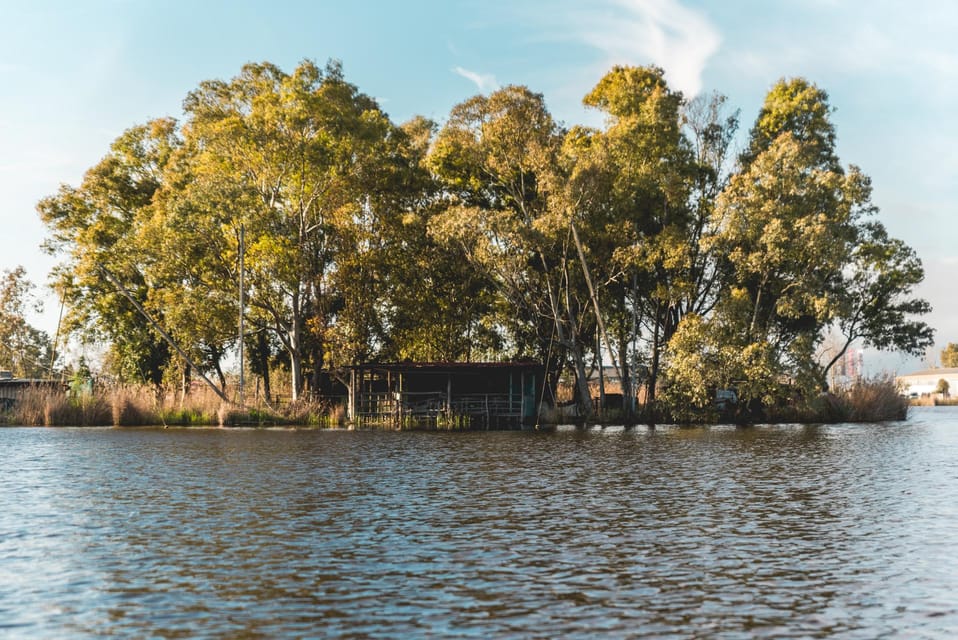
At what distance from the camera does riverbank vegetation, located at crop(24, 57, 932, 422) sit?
4925cm

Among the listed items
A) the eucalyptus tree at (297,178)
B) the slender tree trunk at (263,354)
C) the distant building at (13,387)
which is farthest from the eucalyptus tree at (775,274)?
the distant building at (13,387)

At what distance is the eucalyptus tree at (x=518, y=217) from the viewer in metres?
49.2

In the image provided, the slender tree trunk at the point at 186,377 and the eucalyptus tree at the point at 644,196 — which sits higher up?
the eucalyptus tree at the point at 644,196

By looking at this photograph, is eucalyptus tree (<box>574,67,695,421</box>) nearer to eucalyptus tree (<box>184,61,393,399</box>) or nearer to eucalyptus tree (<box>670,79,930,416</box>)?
eucalyptus tree (<box>670,79,930,416</box>)

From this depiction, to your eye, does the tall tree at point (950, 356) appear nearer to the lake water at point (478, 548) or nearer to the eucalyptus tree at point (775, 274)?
the eucalyptus tree at point (775, 274)

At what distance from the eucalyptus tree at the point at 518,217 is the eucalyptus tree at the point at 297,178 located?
5.45m

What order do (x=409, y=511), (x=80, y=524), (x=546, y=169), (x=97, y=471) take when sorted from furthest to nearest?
(x=546, y=169), (x=97, y=471), (x=409, y=511), (x=80, y=524)

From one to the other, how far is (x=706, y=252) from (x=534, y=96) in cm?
1356

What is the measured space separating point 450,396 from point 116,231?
25694mm

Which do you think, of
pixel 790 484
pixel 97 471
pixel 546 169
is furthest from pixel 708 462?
pixel 546 169

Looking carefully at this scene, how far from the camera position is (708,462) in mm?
27609

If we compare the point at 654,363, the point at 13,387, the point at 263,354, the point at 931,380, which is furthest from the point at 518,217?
the point at 931,380

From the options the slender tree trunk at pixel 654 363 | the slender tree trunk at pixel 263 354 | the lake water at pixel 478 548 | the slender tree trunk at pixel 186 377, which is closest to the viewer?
the lake water at pixel 478 548

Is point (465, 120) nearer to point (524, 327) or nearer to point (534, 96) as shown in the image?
point (534, 96)
